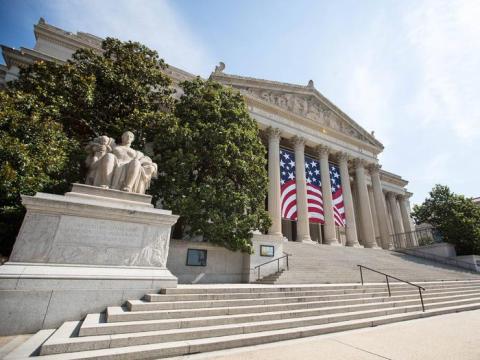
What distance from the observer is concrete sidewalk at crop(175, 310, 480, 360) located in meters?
4.00

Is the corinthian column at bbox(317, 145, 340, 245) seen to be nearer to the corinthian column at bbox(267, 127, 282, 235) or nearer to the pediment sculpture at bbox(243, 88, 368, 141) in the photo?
the pediment sculpture at bbox(243, 88, 368, 141)

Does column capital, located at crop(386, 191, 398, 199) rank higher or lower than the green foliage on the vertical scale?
higher

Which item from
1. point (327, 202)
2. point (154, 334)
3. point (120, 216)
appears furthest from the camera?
point (327, 202)

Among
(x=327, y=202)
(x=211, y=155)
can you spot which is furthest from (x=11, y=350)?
(x=327, y=202)

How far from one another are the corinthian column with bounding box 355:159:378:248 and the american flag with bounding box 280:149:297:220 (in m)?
9.31

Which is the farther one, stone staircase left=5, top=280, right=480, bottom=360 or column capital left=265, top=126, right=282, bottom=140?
column capital left=265, top=126, right=282, bottom=140

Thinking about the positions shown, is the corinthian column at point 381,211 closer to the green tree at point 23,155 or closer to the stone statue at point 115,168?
the stone statue at point 115,168

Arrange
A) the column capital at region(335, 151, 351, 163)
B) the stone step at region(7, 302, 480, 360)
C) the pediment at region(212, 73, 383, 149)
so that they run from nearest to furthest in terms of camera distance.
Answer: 1. the stone step at region(7, 302, 480, 360)
2. the pediment at region(212, 73, 383, 149)
3. the column capital at region(335, 151, 351, 163)

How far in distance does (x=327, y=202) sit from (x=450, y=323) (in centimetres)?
1519

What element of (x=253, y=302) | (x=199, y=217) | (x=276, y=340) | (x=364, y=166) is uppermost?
(x=364, y=166)

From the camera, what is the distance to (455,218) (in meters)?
21.3

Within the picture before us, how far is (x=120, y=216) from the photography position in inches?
242

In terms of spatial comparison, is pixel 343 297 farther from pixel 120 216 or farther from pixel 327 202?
pixel 327 202

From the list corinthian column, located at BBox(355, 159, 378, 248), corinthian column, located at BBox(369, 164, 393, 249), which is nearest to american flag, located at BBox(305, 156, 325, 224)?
corinthian column, located at BBox(355, 159, 378, 248)
